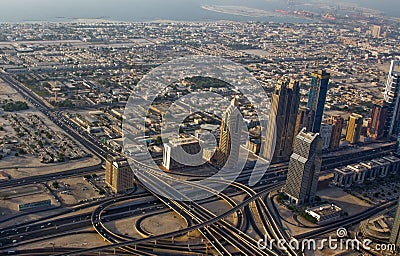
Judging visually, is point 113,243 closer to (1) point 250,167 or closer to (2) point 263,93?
(1) point 250,167

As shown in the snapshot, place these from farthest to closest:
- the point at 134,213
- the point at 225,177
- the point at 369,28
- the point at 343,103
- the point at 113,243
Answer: the point at 369,28 → the point at 343,103 → the point at 225,177 → the point at 134,213 → the point at 113,243

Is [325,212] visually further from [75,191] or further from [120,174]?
[75,191]

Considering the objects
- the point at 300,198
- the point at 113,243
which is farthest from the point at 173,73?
the point at 113,243

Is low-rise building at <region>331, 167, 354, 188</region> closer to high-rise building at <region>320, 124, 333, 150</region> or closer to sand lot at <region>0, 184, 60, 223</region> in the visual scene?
high-rise building at <region>320, 124, 333, 150</region>

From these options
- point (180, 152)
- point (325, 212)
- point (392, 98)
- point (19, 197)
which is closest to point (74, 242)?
point (19, 197)

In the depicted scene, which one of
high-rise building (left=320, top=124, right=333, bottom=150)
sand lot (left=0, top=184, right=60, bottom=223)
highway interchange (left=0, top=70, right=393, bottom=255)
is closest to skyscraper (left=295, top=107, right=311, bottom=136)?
high-rise building (left=320, top=124, right=333, bottom=150)

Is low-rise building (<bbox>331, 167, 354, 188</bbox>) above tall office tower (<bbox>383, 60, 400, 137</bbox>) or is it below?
below

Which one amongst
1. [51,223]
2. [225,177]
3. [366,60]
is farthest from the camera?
[366,60]
